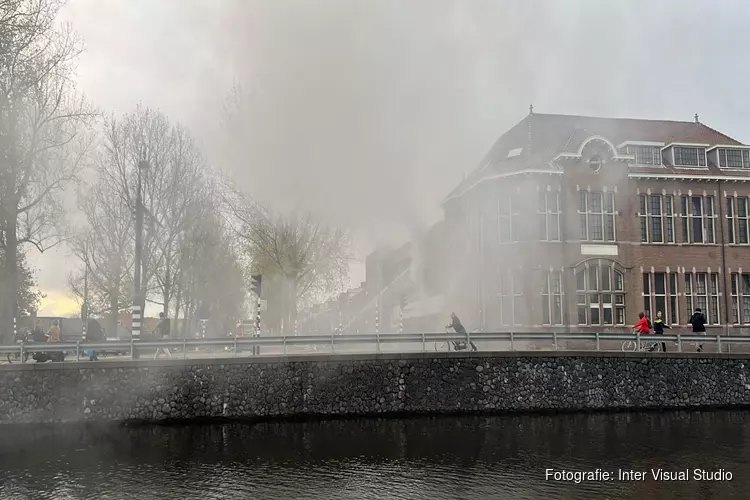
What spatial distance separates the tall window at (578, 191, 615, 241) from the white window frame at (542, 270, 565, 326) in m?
2.20

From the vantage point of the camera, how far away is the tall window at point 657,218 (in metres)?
25.8

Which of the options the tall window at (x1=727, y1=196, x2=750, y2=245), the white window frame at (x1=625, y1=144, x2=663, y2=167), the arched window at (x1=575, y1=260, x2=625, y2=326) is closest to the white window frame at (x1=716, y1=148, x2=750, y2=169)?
the tall window at (x1=727, y1=196, x2=750, y2=245)

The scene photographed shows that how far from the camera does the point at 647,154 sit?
26.6 m

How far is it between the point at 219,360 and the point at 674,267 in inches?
796

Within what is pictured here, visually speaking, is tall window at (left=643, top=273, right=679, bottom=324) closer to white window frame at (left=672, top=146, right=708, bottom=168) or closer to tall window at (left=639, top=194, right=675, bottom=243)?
tall window at (left=639, top=194, right=675, bottom=243)

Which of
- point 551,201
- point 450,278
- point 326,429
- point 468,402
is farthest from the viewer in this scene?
point 450,278

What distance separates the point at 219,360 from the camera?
1591 cm

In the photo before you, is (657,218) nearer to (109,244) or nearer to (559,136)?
(559,136)

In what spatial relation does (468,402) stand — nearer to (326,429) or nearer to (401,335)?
(401,335)

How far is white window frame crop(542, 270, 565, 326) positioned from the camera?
2428 centimetres

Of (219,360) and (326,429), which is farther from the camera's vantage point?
(219,360)

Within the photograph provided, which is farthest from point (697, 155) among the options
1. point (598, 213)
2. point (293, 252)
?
point (293, 252)

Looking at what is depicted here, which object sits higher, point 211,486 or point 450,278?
point 450,278

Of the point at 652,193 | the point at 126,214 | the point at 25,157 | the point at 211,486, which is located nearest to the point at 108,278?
the point at 126,214
